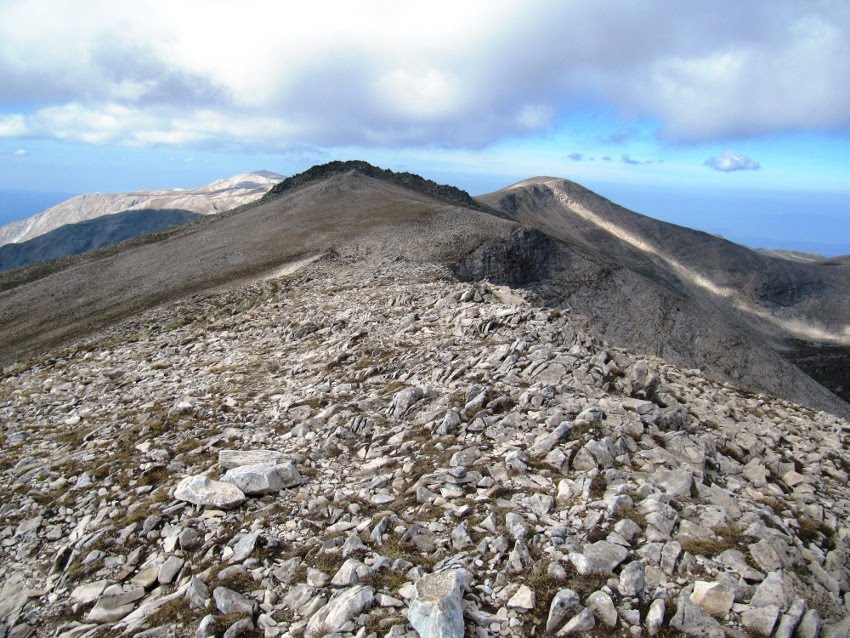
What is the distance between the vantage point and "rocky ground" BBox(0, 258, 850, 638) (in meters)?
7.07

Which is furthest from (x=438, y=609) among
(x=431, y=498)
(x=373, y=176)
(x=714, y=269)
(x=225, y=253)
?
(x=714, y=269)

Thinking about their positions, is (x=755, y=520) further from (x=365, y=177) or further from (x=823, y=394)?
(x=365, y=177)

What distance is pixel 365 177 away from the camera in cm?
7844

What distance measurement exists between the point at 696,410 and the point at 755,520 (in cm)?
656

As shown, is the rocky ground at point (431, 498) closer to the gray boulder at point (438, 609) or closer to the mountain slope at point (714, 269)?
the gray boulder at point (438, 609)

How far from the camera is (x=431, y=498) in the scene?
9609mm

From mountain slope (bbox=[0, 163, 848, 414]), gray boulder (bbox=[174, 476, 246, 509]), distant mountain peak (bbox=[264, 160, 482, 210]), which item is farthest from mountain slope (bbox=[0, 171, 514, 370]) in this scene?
gray boulder (bbox=[174, 476, 246, 509])

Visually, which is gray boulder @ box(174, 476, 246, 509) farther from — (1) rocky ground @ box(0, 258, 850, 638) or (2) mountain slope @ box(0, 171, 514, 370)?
(2) mountain slope @ box(0, 171, 514, 370)

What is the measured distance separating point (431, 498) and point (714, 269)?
137959 millimetres

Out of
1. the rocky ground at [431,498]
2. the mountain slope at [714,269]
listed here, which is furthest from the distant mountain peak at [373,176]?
the rocky ground at [431,498]

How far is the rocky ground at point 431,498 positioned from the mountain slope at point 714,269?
94.2 metres

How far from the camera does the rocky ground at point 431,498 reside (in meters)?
7.07

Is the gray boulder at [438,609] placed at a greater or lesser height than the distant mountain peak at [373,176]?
lesser

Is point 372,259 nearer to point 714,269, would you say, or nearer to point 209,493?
point 209,493
